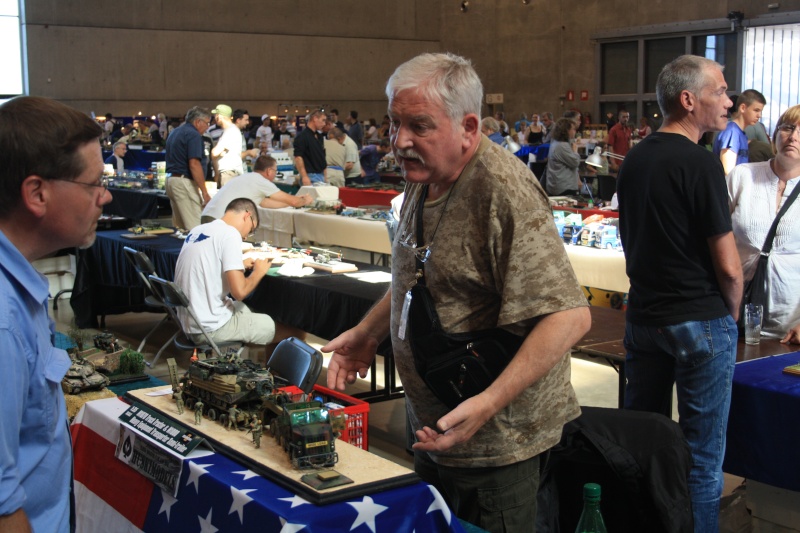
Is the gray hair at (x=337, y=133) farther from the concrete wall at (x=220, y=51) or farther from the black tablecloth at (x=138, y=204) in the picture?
the concrete wall at (x=220, y=51)

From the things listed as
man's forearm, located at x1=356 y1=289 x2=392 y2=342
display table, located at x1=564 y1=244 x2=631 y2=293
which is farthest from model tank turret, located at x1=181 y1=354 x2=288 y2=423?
display table, located at x1=564 y1=244 x2=631 y2=293

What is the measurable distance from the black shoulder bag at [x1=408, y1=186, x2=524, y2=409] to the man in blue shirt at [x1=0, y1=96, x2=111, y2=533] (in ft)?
2.23

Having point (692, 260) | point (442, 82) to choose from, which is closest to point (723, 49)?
point (692, 260)

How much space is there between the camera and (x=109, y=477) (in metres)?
2.36

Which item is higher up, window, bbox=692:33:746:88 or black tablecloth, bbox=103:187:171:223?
window, bbox=692:33:746:88

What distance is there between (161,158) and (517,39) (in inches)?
431

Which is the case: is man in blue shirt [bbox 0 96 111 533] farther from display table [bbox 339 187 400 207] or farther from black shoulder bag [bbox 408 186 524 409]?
display table [bbox 339 187 400 207]

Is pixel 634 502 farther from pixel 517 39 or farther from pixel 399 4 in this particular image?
pixel 399 4

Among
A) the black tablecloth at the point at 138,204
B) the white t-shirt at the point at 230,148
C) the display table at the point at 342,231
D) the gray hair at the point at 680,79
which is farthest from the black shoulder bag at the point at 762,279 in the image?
the black tablecloth at the point at 138,204

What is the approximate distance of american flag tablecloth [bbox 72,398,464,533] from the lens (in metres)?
1.73

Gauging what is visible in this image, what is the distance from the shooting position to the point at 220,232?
15.7ft

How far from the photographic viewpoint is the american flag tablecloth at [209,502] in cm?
173

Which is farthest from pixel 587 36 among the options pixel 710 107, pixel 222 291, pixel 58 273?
pixel 710 107

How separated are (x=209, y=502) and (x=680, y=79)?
178 centimetres
